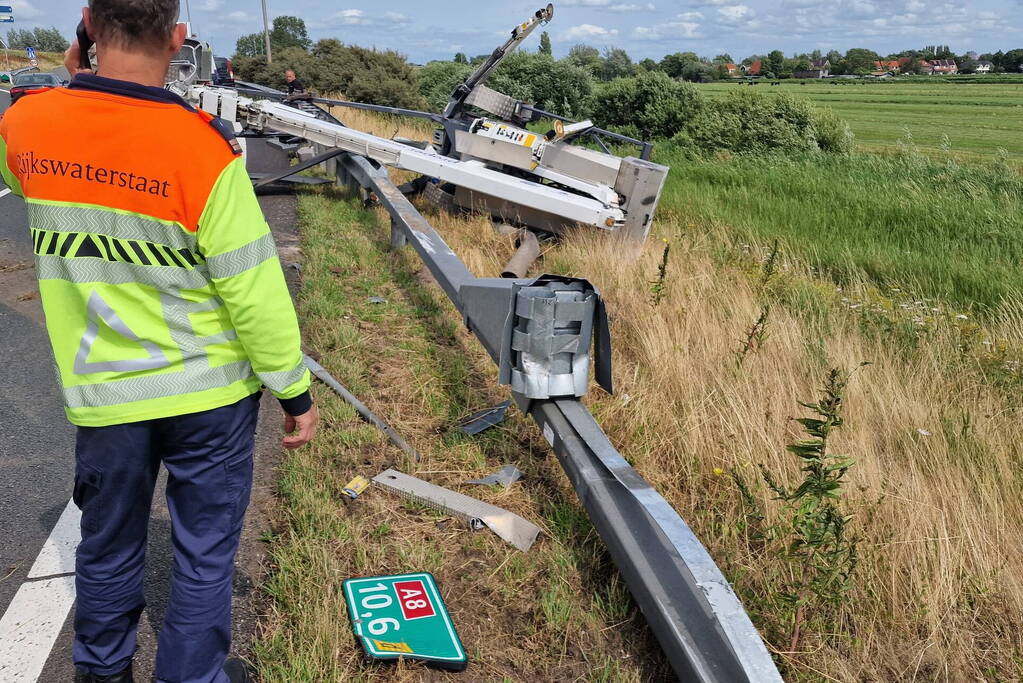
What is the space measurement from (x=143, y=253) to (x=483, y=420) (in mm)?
2349

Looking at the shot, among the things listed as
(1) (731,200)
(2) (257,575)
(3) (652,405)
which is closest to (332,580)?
(2) (257,575)

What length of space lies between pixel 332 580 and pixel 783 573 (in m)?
1.61

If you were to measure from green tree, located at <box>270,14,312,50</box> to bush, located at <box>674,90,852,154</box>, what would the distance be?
4802 cm

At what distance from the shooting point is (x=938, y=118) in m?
36.2

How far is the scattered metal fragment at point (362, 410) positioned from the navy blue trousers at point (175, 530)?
159 centimetres

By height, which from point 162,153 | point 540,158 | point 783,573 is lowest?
point 783,573

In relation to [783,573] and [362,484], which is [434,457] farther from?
[783,573]

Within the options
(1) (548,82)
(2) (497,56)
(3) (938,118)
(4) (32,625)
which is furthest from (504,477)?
(3) (938,118)

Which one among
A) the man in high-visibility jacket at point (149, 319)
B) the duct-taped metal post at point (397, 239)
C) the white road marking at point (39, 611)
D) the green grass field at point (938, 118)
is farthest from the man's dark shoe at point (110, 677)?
the green grass field at point (938, 118)

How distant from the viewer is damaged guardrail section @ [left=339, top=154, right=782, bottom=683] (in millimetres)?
1943

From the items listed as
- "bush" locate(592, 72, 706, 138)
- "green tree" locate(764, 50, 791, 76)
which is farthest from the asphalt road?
"green tree" locate(764, 50, 791, 76)

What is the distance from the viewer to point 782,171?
12.6 m

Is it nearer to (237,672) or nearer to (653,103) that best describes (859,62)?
(653,103)

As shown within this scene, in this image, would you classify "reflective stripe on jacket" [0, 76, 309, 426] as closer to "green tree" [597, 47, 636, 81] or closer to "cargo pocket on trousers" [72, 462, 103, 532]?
"cargo pocket on trousers" [72, 462, 103, 532]
